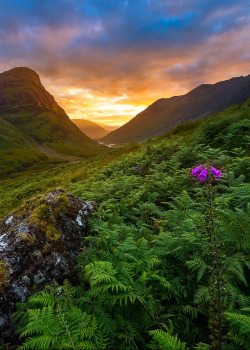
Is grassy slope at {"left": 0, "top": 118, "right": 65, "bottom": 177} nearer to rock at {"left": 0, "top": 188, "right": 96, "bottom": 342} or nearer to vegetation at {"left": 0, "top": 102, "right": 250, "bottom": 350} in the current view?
rock at {"left": 0, "top": 188, "right": 96, "bottom": 342}

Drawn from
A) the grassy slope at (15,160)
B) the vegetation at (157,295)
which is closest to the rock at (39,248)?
the vegetation at (157,295)

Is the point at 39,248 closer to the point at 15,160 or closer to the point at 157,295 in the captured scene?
the point at 157,295

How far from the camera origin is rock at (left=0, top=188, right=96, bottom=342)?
3566 mm

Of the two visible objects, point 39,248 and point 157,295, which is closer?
point 157,295

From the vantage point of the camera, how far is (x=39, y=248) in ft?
13.8

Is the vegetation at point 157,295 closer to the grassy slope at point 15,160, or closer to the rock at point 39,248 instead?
the rock at point 39,248

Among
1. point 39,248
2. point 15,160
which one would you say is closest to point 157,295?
point 39,248

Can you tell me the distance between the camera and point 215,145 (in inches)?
506

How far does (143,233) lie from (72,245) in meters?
1.73

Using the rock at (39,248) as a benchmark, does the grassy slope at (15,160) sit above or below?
above

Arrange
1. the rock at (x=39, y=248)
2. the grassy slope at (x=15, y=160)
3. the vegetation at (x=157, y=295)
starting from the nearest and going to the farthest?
the vegetation at (x=157, y=295) < the rock at (x=39, y=248) < the grassy slope at (x=15, y=160)

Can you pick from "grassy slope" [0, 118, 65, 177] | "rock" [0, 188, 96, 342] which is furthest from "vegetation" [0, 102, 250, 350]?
"grassy slope" [0, 118, 65, 177]

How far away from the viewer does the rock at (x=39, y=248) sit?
11.7 feet

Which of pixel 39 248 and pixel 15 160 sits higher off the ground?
pixel 15 160
